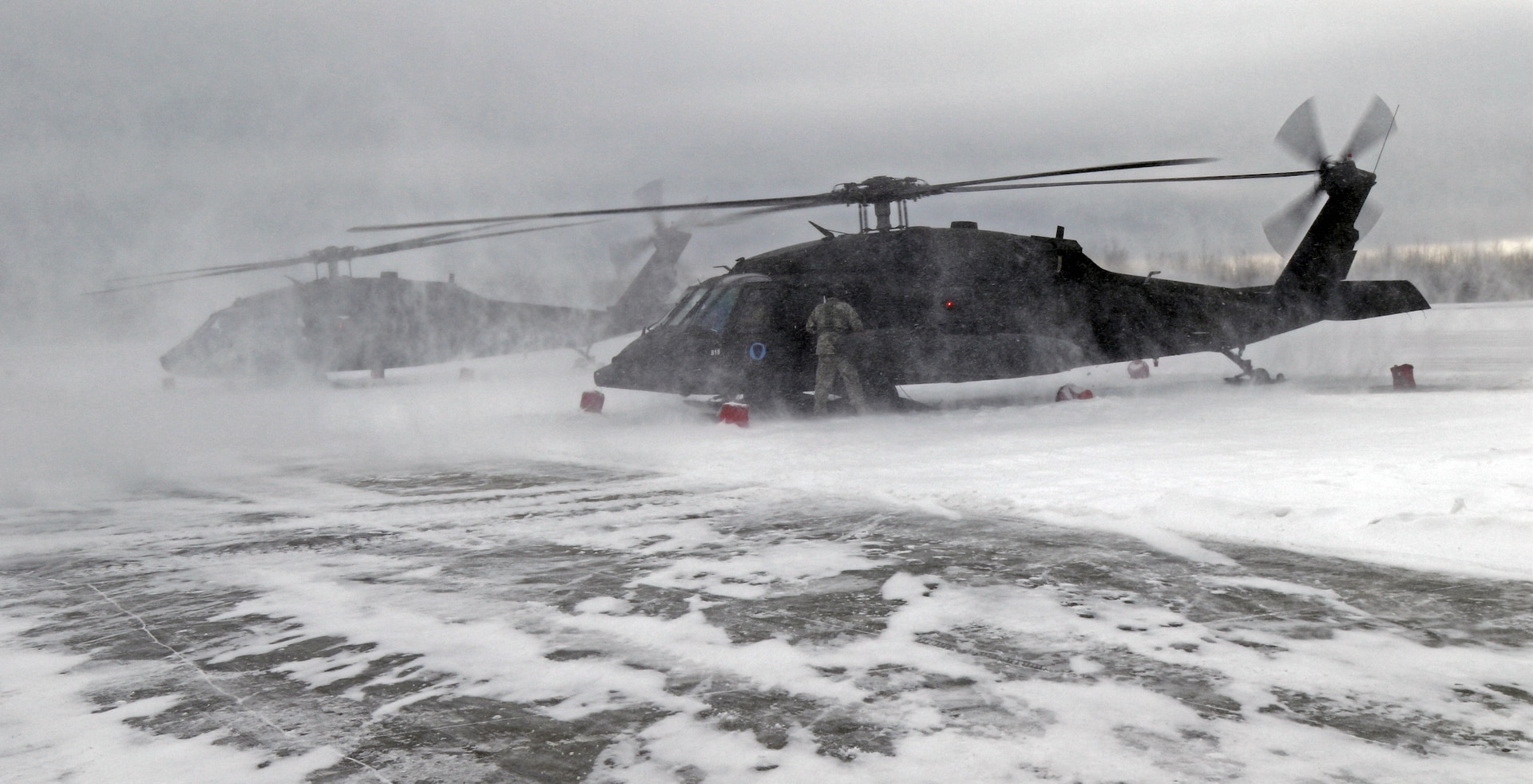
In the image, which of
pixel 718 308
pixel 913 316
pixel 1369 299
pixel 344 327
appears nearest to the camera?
pixel 718 308

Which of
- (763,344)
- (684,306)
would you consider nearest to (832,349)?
(763,344)

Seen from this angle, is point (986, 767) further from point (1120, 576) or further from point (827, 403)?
point (827, 403)

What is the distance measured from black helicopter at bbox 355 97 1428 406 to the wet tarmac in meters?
5.55

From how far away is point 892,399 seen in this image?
1324 cm

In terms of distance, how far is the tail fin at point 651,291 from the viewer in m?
21.9

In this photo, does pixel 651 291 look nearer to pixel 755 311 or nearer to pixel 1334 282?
pixel 755 311

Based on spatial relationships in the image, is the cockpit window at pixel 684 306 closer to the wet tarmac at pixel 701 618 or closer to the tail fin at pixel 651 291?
the wet tarmac at pixel 701 618

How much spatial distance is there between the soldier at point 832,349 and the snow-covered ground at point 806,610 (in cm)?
234

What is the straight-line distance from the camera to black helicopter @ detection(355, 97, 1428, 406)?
40.9ft

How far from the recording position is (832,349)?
40.7 feet

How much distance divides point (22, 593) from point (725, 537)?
3.65m

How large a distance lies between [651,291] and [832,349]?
10.2 m

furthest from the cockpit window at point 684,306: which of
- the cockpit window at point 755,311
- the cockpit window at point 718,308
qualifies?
the cockpit window at point 755,311

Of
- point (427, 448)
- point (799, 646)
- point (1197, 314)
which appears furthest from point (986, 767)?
point (1197, 314)
